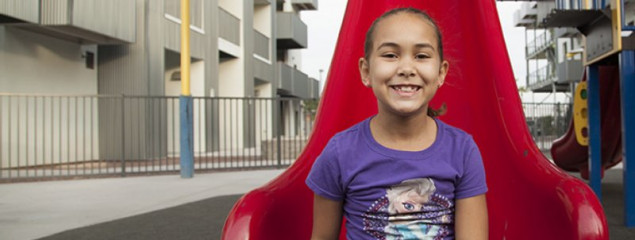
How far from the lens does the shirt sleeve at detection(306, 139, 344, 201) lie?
4.73 feet

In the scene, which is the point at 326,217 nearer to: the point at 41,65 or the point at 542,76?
the point at 41,65

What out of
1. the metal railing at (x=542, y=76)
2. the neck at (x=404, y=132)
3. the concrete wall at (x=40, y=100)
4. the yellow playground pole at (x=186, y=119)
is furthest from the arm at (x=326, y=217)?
the metal railing at (x=542, y=76)

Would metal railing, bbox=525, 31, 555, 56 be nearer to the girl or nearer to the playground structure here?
the playground structure

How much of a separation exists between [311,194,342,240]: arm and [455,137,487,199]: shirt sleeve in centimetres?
34

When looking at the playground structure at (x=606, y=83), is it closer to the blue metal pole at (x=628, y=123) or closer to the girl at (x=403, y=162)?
the blue metal pole at (x=628, y=123)

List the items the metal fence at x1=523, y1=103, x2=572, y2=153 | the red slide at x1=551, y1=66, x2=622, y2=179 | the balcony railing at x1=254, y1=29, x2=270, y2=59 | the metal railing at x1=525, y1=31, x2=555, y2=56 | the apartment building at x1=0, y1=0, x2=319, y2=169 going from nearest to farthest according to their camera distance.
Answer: the red slide at x1=551, y1=66, x2=622, y2=179 → the apartment building at x1=0, y1=0, x2=319, y2=169 → the metal fence at x1=523, y1=103, x2=572, y2=153 → the balcony railing at x1=254, y1=29, x2=270, y2=59 → the metal railing at x1=525, y1=31, x2=555, y2=56

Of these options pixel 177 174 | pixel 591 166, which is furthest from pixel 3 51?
pixel 591 166

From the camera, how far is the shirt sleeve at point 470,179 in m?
1.40

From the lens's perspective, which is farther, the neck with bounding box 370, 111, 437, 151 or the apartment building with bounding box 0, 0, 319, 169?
the apartment building with bounding box 0, 0, 319, 169

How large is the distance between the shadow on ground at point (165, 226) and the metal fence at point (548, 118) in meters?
10.1

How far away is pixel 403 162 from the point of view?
1396 millimetres

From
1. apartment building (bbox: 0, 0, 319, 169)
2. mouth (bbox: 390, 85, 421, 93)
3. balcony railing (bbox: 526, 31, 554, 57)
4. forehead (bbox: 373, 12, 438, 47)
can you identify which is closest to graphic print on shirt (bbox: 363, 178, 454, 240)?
mouth (bbox: 390, 85, 421, 93)

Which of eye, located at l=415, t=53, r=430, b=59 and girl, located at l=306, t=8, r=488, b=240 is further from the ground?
eye, located at l=415, t=53, r=430, b=59

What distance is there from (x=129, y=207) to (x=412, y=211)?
3864mm
